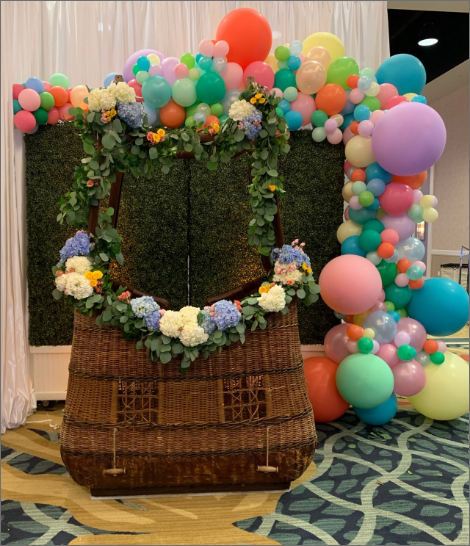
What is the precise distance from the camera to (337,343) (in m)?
2.70

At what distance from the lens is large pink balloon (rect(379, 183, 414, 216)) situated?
254 centimetres

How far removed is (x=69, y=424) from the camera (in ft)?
6.15

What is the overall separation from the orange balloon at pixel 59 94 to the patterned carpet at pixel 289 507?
6.59ft

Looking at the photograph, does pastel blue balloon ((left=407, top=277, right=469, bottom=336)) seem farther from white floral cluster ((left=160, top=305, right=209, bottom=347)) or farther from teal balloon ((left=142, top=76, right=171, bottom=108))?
teal balloon ((left=142, top=76, right=171, bottom=108))

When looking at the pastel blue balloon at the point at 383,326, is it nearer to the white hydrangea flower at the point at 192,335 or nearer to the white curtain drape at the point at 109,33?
the white hydrangea flower at the point at 192,335

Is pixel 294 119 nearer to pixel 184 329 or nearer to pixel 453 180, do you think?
pixel 184 329

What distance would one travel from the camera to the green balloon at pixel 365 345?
2.48 m

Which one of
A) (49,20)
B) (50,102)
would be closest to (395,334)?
(50,102)

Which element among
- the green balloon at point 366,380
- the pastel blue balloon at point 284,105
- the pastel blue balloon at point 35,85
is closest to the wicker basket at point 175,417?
the green balloon at point 366,380

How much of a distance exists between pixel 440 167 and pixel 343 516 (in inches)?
311

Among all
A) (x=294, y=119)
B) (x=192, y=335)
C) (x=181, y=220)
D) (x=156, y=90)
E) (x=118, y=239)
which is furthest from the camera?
(x=181, y=220)

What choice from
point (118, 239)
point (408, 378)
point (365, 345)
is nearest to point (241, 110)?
point (118, 239)

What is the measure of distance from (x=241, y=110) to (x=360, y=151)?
3.45 ft

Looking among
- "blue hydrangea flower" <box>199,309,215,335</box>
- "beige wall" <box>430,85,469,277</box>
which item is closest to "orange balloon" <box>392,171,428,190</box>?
"blue hydrangea flower" <box>199,309,215,335</box>
